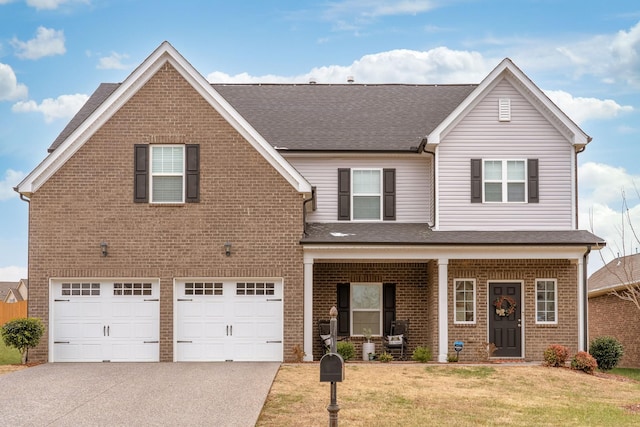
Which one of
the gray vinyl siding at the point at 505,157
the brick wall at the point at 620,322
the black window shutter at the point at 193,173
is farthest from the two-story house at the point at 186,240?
the brick wall at the point at 620,322

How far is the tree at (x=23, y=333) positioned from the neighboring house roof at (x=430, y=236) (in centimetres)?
716

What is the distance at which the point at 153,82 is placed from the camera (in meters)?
23.1

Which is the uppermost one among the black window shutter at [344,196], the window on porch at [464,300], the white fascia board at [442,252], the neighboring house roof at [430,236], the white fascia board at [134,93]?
the white fascia board at [134,93]

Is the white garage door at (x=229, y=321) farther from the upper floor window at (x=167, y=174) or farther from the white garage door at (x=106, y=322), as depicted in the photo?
the upper floor window at (x=167, y=174)

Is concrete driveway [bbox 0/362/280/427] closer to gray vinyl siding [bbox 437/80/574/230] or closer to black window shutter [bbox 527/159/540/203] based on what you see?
gray vinyl siding [bbox 437/80/574/230]

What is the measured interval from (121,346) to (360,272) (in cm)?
722

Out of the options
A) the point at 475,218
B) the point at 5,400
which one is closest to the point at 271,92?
the point at 475,218

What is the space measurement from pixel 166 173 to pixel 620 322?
712 inches

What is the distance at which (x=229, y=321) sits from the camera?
75.8 feet

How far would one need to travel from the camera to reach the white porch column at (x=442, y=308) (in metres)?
23.3

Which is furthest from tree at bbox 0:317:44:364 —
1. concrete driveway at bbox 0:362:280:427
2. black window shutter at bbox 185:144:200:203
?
black window shutter at bbox 185:144:200:203

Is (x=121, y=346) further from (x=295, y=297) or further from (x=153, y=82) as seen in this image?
(x=153, y=82)

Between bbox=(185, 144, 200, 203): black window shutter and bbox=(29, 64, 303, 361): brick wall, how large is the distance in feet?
0.46

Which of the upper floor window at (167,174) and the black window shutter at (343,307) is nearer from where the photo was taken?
the upper floor window at (167,174)
